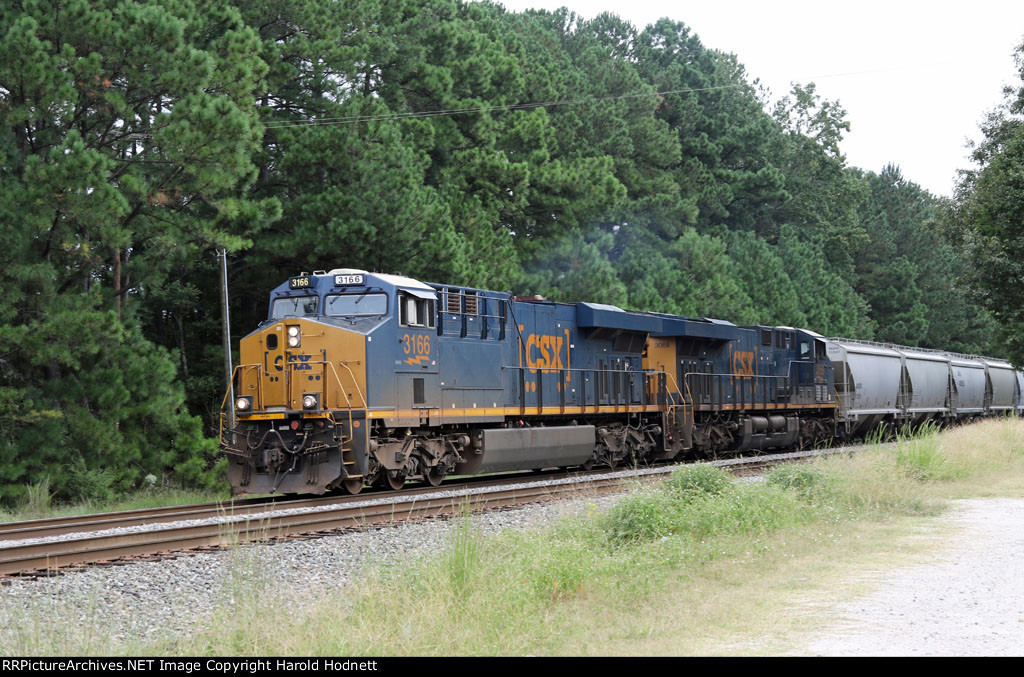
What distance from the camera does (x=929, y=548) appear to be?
34.1 feet

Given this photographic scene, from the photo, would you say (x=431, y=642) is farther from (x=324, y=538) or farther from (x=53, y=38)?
(x=53, y=38)

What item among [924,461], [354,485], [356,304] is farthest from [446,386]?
[924,461]

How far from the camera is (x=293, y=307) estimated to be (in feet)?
55.9

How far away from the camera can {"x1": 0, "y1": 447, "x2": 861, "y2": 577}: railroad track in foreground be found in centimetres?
1006

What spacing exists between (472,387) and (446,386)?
2.69 feet

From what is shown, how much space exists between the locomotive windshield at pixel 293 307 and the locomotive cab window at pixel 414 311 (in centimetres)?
145

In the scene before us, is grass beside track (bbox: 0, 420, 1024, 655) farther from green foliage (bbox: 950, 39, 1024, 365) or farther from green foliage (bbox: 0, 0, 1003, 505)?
green foliage (bbox: 950, 39, 1024, 365)

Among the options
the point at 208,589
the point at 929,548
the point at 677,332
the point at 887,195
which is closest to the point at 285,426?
the point at 208,589

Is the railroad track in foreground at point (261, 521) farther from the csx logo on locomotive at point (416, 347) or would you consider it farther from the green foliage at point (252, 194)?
the green foliage at point (252, 194)

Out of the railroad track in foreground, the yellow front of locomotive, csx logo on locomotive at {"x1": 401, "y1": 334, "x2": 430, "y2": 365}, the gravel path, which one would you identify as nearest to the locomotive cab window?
csx logo on locomotive at {"x1": 401, "y1": 334, "x2": 430, "y2": 365}

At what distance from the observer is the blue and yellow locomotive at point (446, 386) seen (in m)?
15.7

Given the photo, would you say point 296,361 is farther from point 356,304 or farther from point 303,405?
point 356,304

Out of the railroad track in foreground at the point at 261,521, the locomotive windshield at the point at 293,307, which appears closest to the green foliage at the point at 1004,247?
the railroad track in foreground at the point at 261,521

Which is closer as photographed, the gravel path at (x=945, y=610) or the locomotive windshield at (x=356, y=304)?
the gravel path at (x=945, y=610)
